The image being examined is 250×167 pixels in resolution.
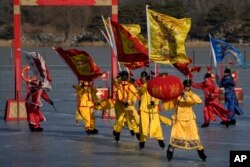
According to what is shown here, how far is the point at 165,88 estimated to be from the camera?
52.7ft

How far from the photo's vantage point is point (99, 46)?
67750mm

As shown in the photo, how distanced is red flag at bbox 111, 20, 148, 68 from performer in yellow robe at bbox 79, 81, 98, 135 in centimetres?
99

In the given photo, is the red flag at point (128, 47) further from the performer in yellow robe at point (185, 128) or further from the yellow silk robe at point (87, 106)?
the performer in yellow robe at point (185, 128)

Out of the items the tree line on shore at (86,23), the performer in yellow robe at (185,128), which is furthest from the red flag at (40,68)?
the tree line on shore at (86,23)

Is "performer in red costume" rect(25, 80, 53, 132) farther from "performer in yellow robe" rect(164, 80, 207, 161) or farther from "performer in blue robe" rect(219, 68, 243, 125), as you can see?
"performer in yellow robe" rect(164, 80, 207, 161)

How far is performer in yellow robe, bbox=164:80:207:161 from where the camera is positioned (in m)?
16.0

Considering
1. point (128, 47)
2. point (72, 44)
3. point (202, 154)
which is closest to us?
point (202, 154)

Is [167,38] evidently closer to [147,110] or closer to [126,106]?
[147,110]

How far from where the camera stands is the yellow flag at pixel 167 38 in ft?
57.2

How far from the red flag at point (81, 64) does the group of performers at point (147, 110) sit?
0.68 feet

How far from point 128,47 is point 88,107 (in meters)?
1.53

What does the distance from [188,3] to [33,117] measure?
2390 inches

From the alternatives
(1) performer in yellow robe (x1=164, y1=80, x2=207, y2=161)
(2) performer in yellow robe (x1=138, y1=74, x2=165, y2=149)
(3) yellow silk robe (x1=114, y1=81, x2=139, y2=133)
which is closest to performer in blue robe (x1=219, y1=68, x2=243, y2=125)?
(3) yellow silk robe (x1=114, y1=81, x2=139, y2=133)

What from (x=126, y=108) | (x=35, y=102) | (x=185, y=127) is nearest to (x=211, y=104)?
(x=126, y=108)
